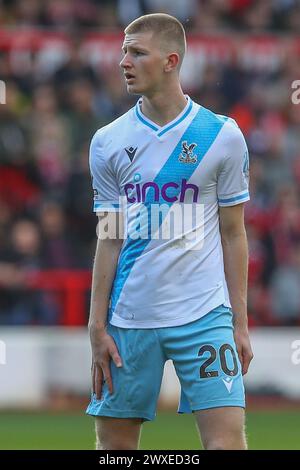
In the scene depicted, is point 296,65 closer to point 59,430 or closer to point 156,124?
point 59,430

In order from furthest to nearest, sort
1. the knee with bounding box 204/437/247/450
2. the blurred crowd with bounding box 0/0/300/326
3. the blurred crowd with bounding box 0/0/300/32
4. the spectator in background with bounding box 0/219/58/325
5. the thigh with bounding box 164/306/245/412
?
the blurred crowd with bounding box 0/0/300/32 < the blurred crowd with bounding box 0/0/300/326 < the spectator in background with bounding box 0/219/58/325 < the thigh with bounding box 164/306/245/412 < the knee with bounding box 204/437/247/450

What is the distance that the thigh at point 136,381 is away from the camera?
556 centimetres

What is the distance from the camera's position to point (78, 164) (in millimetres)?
13273

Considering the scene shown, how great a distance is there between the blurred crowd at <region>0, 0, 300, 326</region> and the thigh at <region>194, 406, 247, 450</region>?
7.34m

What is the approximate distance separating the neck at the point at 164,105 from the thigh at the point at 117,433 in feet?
4.32

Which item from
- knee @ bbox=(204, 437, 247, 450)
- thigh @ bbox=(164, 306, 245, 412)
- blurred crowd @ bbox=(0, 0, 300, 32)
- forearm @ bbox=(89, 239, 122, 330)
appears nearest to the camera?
knee @ bbox=(204, 437, 247, 450)

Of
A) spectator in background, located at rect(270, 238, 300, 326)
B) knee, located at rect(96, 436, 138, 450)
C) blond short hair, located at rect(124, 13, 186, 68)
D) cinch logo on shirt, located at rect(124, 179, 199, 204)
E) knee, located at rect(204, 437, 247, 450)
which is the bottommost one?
spectator in background, located at rect(270, 238, 300, 326)

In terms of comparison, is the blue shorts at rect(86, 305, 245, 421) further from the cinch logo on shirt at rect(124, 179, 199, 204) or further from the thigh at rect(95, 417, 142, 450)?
the cinch logo on shirt at rect(124, 179, 199, 204)

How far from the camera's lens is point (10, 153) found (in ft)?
44.4

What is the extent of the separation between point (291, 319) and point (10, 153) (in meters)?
3.45

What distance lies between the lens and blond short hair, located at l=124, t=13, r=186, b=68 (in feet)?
18.3

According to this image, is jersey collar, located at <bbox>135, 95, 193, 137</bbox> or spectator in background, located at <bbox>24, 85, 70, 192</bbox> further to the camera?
spectator in background, located at <bbox>24, 85, 70, 192</bbox>

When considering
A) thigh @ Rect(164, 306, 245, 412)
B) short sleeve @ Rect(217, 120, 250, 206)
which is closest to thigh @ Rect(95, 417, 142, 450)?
thigh @ Rect(164, 306, 245, 412)


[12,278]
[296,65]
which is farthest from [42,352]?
[296,65]
